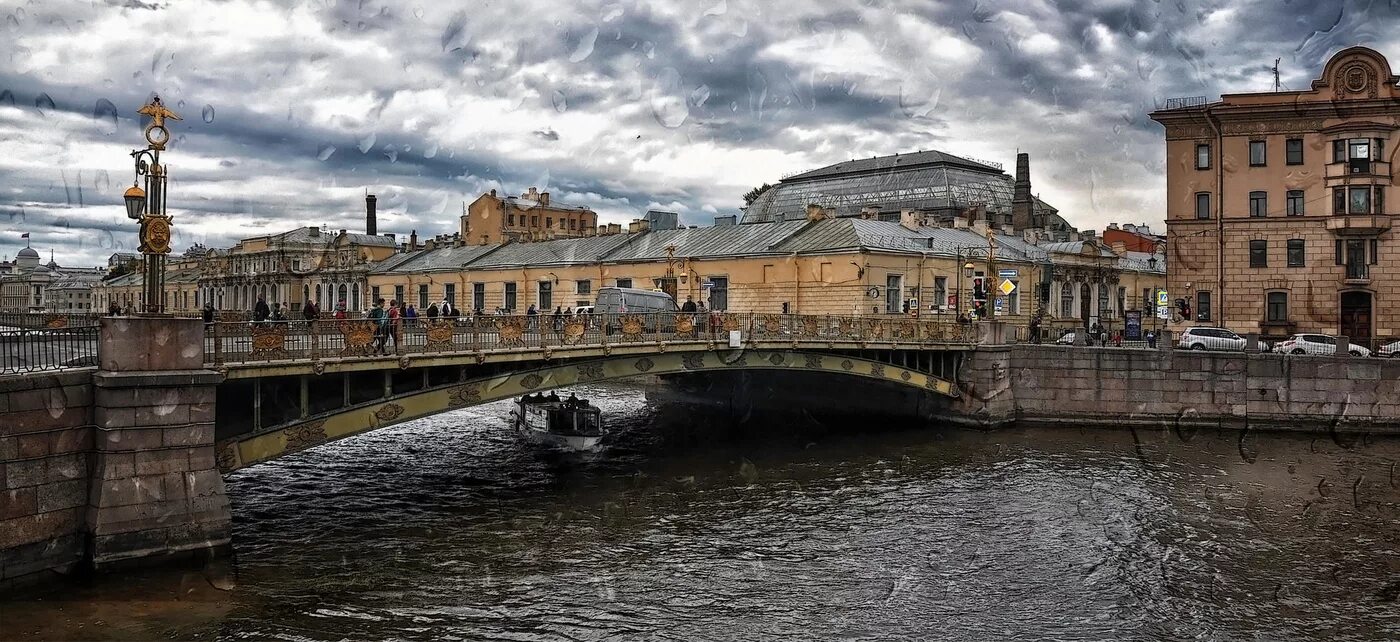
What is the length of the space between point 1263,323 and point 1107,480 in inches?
880

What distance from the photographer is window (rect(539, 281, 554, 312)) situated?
179 feet

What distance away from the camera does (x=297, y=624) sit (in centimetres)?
1447

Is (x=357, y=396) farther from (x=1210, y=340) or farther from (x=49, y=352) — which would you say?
Result: (x=1210, y=340)

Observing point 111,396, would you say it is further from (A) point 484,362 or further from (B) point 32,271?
(B) point 32,271

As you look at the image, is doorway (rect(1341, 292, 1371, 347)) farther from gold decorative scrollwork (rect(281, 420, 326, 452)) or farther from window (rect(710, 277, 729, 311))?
gold decorative scrollwork (rect(281, 420, 326, 452))

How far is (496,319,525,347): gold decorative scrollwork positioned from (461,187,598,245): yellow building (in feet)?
181

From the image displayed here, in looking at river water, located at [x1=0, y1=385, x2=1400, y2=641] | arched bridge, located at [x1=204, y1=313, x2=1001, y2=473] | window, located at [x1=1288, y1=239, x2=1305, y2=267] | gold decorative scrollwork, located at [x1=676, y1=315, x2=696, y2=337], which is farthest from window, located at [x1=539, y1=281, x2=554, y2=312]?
window, located at [x1=1288, y1=239, x2=1305, y2=267]

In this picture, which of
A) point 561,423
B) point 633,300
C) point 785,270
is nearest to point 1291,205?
point 785,270

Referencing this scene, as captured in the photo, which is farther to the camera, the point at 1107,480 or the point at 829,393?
the point at 829,393

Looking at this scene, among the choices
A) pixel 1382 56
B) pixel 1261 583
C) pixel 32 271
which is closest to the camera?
pixel 1261 583

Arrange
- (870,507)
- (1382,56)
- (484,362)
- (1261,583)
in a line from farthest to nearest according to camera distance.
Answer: (1382,56) < (870,507) < (484,362) < (1261,583)

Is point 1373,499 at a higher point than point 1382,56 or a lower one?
lower

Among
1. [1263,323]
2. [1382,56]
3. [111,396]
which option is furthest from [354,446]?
[1382,56]

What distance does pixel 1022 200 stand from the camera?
77000 mm
